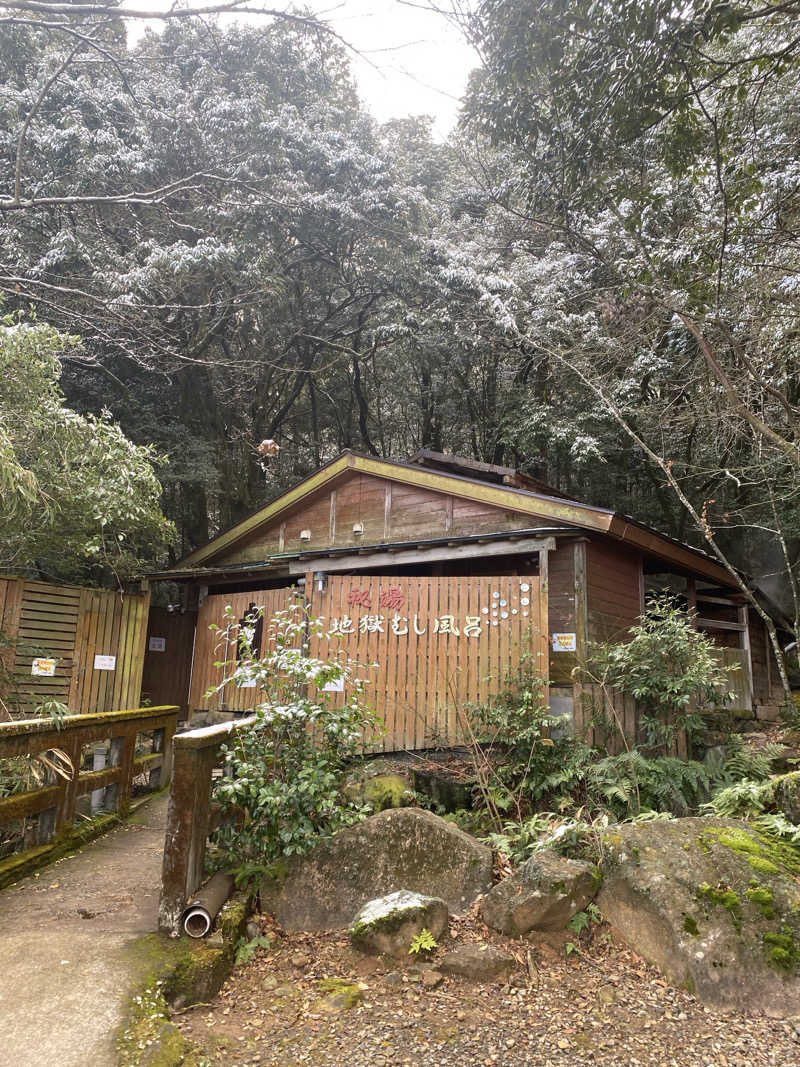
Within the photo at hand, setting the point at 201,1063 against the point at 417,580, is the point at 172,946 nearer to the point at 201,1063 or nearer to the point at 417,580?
the point at 201,1063

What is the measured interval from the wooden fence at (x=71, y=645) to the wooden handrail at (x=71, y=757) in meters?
2.44

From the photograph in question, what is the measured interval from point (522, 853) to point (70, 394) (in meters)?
14.2

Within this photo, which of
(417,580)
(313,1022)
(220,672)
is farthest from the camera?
(220,672)

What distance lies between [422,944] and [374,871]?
23.0 inches

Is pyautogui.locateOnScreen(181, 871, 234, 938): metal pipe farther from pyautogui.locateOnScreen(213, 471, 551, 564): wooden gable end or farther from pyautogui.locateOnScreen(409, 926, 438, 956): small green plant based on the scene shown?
pyautogui.locateOnScreen(213, 471, 551, 564): wooden gable end

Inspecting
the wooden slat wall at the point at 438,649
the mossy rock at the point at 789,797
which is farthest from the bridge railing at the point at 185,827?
the mossy rock at the point at 789,797

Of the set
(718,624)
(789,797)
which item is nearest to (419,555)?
(789,797)

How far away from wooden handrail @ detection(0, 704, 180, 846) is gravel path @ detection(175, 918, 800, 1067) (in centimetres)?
211

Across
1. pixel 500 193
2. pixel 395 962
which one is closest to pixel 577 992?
pixel 395 962

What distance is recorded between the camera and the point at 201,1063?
Answer: 2.74 meters

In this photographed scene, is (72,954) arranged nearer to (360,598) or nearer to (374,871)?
(374,871)

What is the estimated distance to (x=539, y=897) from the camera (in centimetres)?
389

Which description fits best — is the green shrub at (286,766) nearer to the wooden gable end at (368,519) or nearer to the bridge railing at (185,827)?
the bridge railing at (185,827)

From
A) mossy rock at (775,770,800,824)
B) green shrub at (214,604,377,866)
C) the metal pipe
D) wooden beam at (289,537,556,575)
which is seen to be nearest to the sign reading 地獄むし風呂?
wooden beam at (289,537,556,575)
